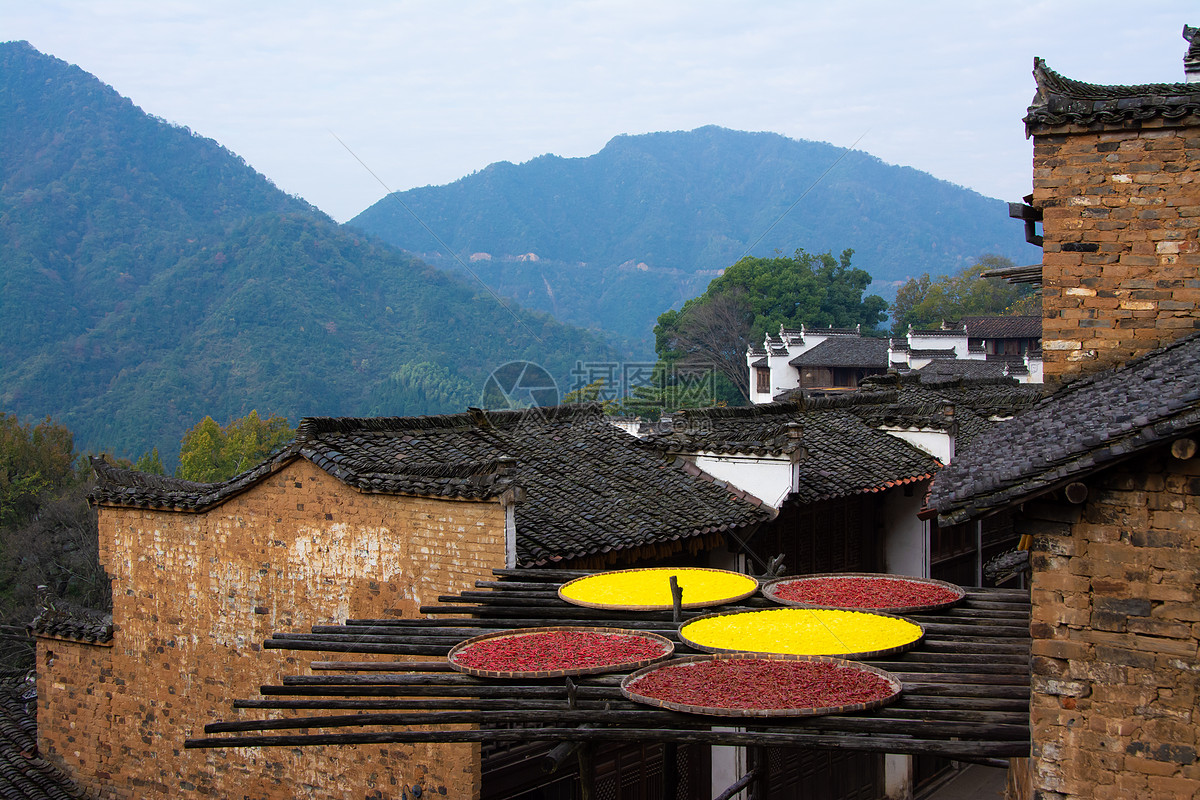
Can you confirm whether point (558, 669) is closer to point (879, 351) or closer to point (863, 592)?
point (863, 592)

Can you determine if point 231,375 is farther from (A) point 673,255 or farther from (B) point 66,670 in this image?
(A) point 673,255

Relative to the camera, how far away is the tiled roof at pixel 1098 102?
7.80 meters

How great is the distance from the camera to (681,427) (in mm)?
15750

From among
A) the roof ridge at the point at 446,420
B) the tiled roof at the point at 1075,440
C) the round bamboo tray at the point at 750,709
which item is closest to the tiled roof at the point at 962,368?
the roof ridge at the point at 446,420

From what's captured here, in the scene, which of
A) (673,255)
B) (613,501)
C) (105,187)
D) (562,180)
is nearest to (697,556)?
(613,501)

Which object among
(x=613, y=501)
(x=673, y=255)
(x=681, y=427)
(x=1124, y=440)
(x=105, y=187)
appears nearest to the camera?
(x=1124, y=440)

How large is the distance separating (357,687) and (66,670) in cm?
846

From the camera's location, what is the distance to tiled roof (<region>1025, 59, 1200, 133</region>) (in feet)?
25.6

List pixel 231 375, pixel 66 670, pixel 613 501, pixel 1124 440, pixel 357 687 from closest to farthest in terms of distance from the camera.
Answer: pixel 1124 440, pixel 357 687, pixel 613 501, pixel 66 670, pixel 231 375

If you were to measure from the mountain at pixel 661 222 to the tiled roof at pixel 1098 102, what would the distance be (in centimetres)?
11539

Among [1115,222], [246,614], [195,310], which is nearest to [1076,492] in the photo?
[1115,222]

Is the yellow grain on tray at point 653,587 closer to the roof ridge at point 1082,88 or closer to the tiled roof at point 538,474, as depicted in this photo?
the tiled roof at point 538,474

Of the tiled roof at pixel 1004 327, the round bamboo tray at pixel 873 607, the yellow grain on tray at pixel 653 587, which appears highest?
the tiled roof at pixel 1004 327

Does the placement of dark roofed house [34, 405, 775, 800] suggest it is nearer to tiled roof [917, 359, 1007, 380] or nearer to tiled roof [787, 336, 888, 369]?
tiled roof [917, 359, 1007, 380]
